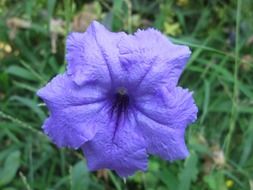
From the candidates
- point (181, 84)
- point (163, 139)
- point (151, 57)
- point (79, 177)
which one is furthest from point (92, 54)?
point (181, 84)

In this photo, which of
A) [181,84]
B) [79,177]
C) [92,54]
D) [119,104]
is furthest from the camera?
[181,84]

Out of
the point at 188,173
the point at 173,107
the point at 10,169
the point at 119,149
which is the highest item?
the point at 173,107

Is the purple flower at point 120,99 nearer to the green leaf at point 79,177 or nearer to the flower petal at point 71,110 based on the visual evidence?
the flower petal at point 71,110

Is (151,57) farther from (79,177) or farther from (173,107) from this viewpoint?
(79,177)

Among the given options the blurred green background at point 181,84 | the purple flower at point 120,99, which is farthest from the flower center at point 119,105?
the blurred green background at point 181,84

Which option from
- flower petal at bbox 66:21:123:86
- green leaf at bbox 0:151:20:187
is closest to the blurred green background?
green leaf at bbox 0:151:20:187

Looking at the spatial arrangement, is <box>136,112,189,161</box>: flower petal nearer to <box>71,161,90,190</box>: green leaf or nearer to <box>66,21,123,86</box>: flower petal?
<box>66,21,123,86</box>: flower petal

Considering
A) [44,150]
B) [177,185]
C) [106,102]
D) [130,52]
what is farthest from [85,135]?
[44,150]

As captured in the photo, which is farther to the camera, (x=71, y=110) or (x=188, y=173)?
(x=188, y=173)
